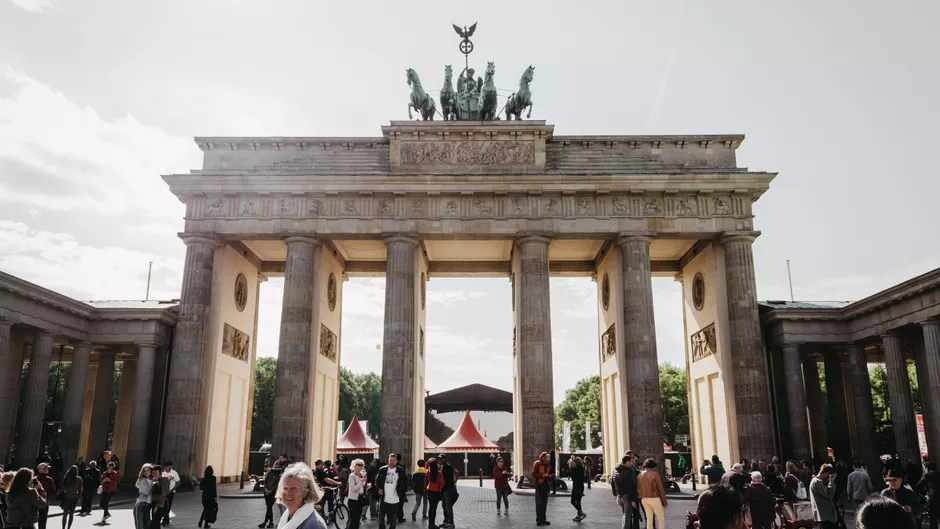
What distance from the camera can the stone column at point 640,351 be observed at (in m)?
30.9

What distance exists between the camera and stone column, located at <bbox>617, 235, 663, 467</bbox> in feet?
101

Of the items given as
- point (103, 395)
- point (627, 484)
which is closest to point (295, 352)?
point (103, 395)

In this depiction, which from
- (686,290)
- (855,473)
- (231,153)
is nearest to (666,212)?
(686,290)

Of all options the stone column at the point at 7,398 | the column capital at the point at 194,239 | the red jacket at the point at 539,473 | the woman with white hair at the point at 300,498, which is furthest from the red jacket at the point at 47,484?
the column capital at the point at 194,239

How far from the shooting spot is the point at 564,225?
1321 inches

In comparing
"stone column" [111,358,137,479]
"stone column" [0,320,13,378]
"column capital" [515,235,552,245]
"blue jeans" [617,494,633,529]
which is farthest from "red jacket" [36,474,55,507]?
"stone column" [111,358,137,479]

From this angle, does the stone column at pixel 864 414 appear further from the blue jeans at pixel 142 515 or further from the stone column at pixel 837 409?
the blue jeans at pixel 142 515

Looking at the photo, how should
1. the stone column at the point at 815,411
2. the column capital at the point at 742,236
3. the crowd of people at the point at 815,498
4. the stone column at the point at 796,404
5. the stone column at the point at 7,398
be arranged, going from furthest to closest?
1. the stone column at the point at 815,411
2. the column capital at the point at 742,236
3. the stone column at the point at 796,404
4. the stone column at the point at 7,398
5. the crowd of people at the point at 815,498

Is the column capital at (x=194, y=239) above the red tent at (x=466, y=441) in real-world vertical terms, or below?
above

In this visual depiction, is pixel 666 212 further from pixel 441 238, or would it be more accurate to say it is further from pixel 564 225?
→ pixel 441 238

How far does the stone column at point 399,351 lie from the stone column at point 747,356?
15036 mm

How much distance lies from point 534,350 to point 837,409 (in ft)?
53.5

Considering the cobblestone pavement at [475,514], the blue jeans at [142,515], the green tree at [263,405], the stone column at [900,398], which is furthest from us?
the green tree at [263,405]

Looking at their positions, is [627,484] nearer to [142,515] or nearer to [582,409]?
[142,515]
